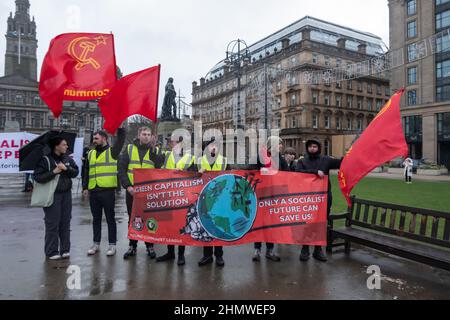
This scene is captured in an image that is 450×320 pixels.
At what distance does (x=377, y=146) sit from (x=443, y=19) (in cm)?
4731

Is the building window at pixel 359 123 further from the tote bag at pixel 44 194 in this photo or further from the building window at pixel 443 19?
the tote bag at pixel 44 194

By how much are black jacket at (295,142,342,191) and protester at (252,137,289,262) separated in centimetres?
38

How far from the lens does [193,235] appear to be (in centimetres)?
556

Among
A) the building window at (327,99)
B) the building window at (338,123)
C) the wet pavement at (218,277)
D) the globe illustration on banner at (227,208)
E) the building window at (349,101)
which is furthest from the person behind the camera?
the building window at (349,101)

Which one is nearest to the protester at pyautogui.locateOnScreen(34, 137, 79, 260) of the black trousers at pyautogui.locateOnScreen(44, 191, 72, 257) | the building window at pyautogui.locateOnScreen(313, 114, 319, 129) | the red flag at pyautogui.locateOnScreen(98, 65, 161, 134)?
the black trousers at pyautogui.locateOnScreen(44, 191, 72, 257)

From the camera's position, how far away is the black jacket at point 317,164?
19.9ft

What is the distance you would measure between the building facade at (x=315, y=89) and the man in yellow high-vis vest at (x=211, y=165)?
46.9 m

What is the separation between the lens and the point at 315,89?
61312 mm

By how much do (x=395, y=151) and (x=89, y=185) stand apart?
5.07m

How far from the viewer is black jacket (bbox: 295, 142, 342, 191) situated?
6.07m

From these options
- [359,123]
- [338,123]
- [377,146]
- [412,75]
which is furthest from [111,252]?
[359,123]

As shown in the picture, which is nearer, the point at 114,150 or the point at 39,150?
the point at 114,150

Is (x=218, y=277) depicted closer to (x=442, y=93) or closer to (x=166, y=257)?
(x=166, y=257)

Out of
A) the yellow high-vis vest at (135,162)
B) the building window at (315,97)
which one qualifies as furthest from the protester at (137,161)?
the building window at (315,97)
